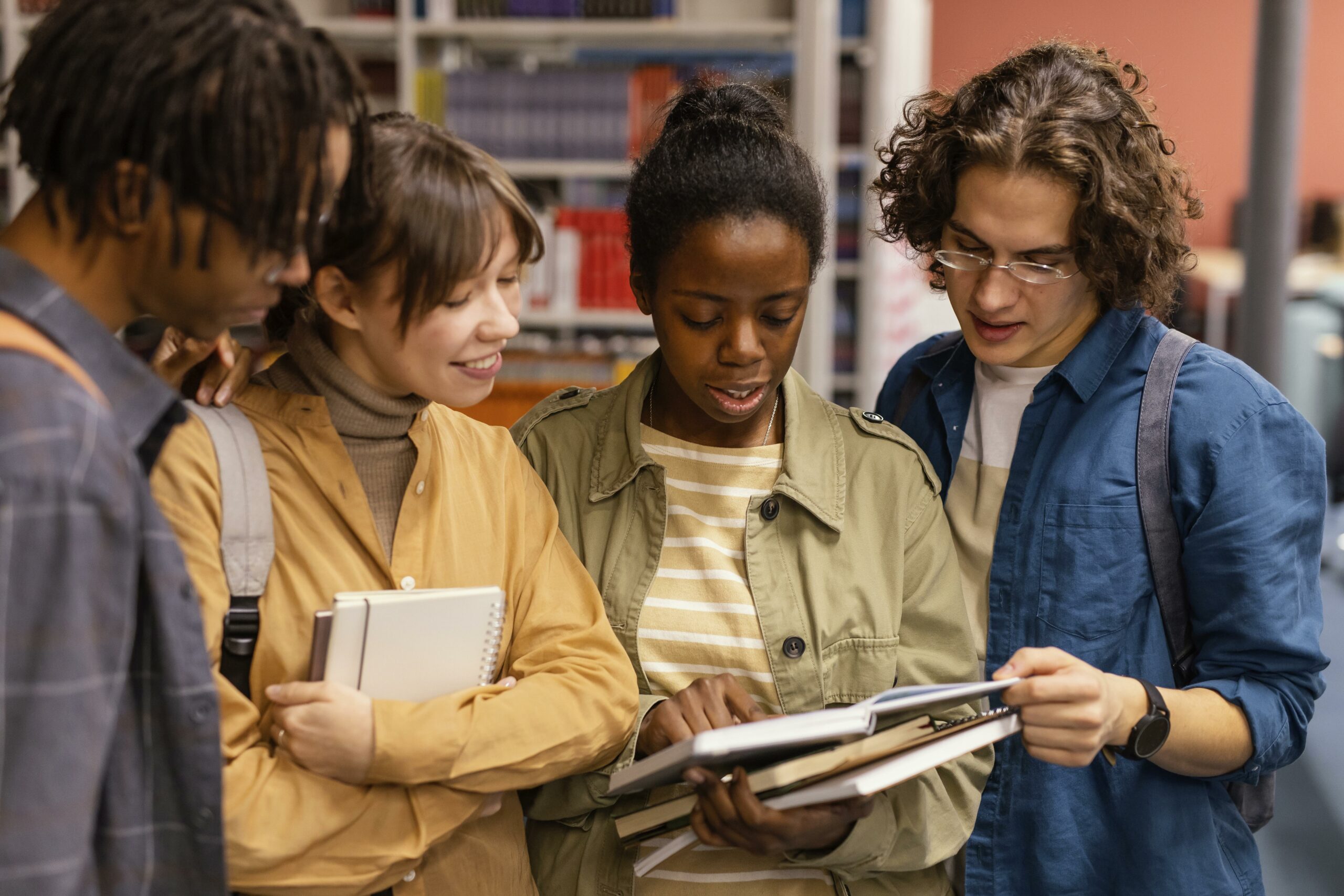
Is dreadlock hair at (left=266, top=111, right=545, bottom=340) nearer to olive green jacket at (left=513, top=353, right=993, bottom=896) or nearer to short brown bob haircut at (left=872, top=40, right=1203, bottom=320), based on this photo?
olive green jacket at (left=513, top=353, right=993, bottom=896)

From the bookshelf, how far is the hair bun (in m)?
2.91

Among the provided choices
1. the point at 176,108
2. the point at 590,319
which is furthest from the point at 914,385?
the point at 590,319

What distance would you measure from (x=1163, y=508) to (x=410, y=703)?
929 millimetres

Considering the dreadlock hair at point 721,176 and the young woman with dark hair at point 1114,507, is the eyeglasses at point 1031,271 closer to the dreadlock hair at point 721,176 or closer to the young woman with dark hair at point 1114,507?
the young woman with dark hair at point 1114,507

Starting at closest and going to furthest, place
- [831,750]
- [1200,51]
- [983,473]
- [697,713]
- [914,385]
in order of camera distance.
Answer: [831,750]
[697,713]
[983,473]
[914,385]
[1200,51]

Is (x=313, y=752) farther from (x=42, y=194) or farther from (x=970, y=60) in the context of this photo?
(x=970, y=60)

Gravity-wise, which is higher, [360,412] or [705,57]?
[705,57]

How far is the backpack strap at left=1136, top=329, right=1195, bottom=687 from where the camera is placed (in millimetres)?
1440

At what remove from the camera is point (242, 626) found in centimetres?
110

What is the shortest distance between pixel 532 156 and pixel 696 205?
11.1 ft

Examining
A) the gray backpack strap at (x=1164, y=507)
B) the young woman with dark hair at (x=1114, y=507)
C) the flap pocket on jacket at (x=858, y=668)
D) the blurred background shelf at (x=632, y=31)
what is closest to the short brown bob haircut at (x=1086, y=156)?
the young woman with dark hair at (x=1114, y=507)

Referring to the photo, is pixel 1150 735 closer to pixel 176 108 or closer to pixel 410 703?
pixel 410 703

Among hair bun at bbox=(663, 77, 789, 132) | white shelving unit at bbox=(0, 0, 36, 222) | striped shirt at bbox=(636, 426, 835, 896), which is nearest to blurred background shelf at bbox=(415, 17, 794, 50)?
white shelving unit at bbox=(0, 0, 36, 222)

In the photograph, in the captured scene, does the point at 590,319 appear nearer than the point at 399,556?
No
